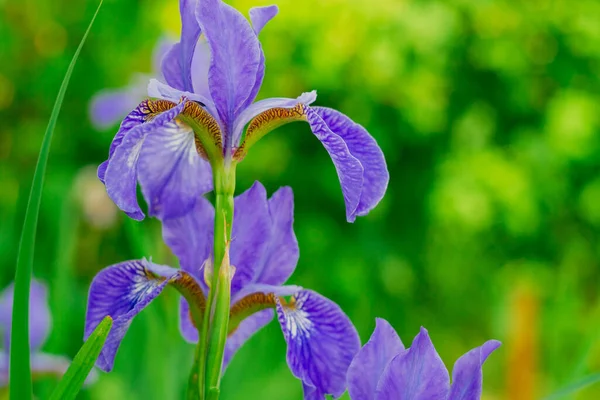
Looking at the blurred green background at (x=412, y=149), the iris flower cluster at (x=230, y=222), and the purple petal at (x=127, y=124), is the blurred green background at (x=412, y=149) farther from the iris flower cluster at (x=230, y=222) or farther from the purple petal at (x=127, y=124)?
the purple petal at (x=127, y=124)

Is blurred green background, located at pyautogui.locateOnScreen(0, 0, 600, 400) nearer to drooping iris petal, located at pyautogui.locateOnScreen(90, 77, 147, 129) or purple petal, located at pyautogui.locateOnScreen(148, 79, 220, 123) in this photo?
drooping iris petal, located at pyautogui.locateOnScreen(90, 77, 147, 129)

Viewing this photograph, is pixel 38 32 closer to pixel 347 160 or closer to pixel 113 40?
pixel 113 40

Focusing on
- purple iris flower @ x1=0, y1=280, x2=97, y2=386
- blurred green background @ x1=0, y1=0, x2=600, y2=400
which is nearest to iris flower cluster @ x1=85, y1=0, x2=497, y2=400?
purple iris flower @ x1=0, y1=280, x2=97, y2=386

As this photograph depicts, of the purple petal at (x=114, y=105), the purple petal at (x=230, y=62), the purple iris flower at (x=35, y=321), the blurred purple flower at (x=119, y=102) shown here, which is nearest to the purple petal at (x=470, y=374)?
the purple petal at (x=230, y=62)

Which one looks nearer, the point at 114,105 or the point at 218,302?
the point at 218,302

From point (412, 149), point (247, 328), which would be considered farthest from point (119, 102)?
point (247, 328)

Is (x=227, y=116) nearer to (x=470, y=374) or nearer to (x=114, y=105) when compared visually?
(x=470, y=374)
